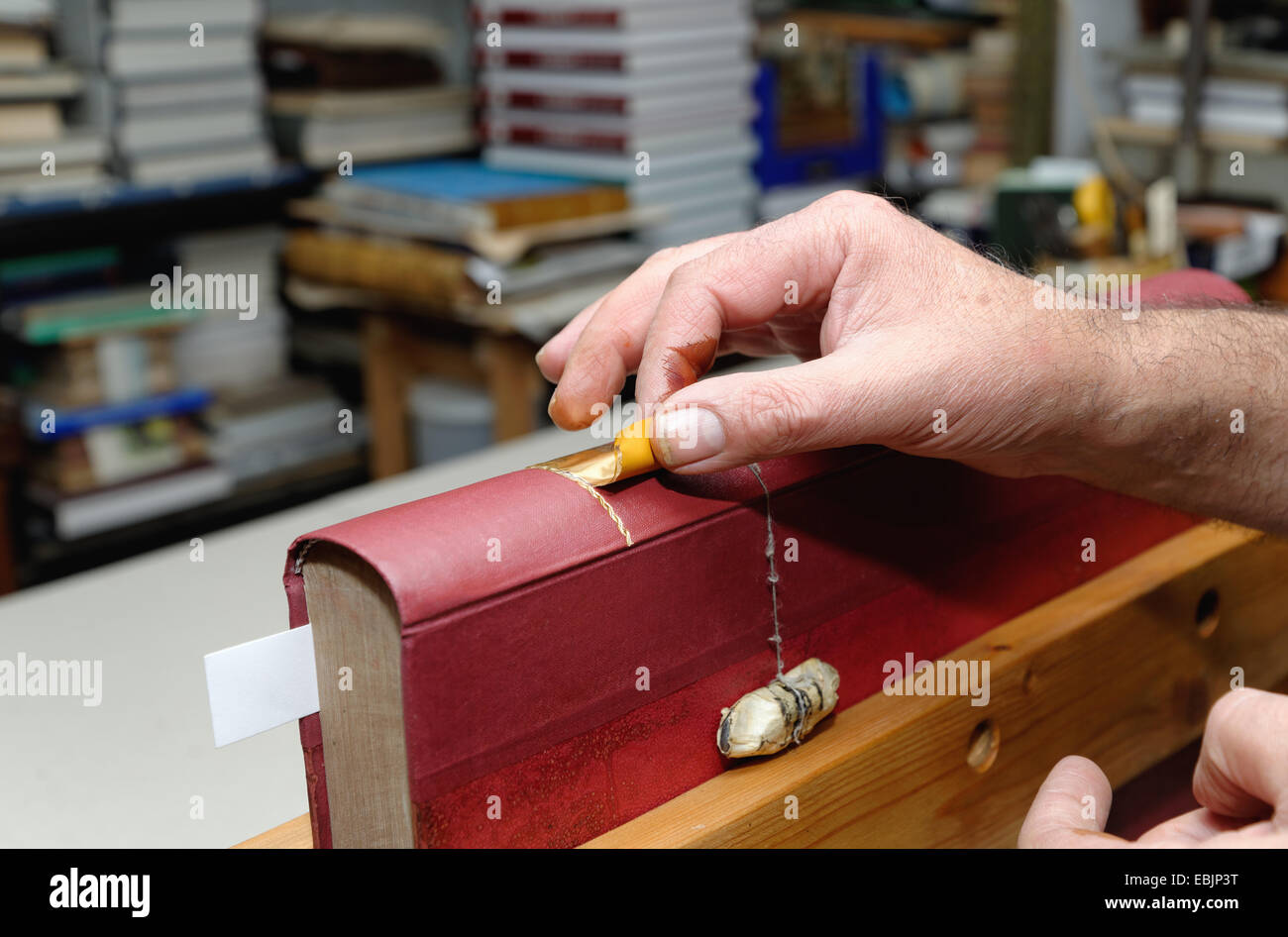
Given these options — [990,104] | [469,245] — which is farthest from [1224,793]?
[990,104]

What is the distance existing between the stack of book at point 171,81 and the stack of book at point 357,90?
12 centimetres

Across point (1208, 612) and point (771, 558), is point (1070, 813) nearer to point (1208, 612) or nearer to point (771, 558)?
point (771, 558)

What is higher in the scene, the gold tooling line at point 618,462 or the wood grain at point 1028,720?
the gold tooling line at point 618,462

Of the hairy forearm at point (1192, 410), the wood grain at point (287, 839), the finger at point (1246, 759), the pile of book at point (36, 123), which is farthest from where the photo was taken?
the pile of book at point (36, 123)

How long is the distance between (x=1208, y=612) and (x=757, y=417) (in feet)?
1.68

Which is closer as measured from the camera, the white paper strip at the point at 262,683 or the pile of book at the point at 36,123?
the white paper strip at the point at 262,683

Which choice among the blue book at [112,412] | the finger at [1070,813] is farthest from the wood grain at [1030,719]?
the blue book at [112,412]

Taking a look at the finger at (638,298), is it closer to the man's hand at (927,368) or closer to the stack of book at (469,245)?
the man's hand at (927,368)

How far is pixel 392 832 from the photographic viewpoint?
58 cm

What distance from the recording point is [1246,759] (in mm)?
562

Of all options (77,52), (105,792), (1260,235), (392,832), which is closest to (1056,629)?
(392,832)

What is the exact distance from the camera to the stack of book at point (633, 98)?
7.38ft
